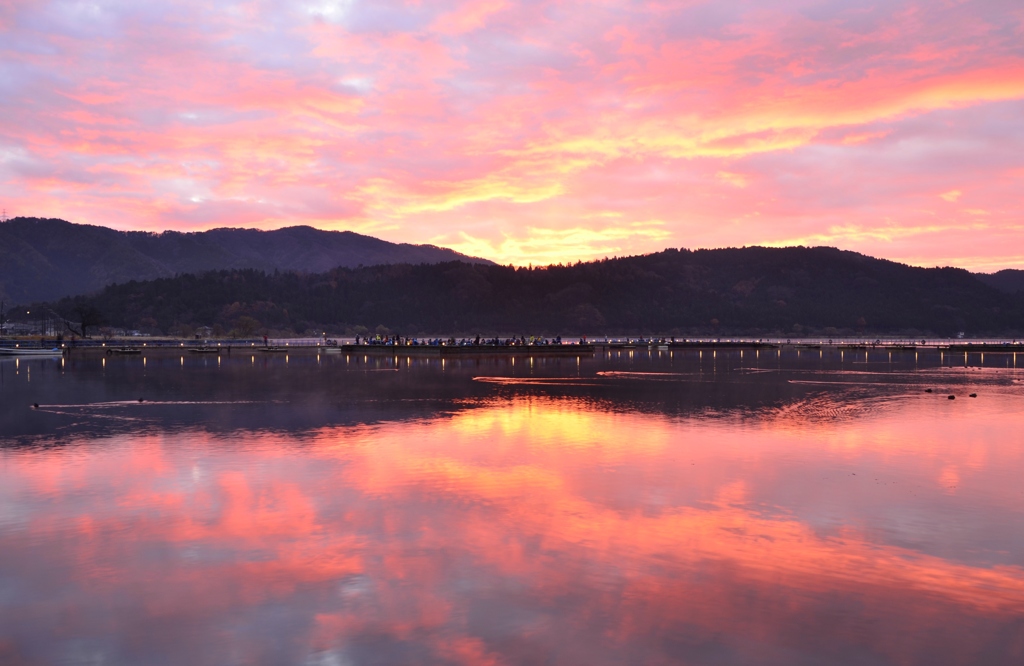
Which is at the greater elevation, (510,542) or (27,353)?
(27,353)

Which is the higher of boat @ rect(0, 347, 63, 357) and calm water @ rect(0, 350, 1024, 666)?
boat @ rect(0, 347, 63, 357)

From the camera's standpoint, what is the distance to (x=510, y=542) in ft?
42.9

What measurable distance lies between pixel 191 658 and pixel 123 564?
3.89m

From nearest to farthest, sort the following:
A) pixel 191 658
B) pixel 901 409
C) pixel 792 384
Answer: pixel 191 658, pixel 901 409, pixel 792 384

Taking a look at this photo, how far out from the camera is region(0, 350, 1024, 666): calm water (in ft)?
30.5

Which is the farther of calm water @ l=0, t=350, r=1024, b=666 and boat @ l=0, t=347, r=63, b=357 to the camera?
boat @ l=0, t=347, r=63, b=357

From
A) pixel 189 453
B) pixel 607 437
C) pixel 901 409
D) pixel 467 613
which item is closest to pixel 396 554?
pixel 467 613

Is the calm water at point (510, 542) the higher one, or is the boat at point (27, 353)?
the boat at point (27, 353)

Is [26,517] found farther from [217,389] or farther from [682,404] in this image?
[217,389]

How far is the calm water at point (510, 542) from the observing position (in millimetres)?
9281

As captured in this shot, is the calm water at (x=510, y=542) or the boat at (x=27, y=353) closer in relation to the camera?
the calm water at (x=510, y=542)

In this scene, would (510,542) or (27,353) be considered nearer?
(510,542)

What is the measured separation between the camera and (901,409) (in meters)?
33.9

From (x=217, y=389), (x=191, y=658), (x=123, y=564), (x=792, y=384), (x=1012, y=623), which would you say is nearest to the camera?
(x=191, y=658)
